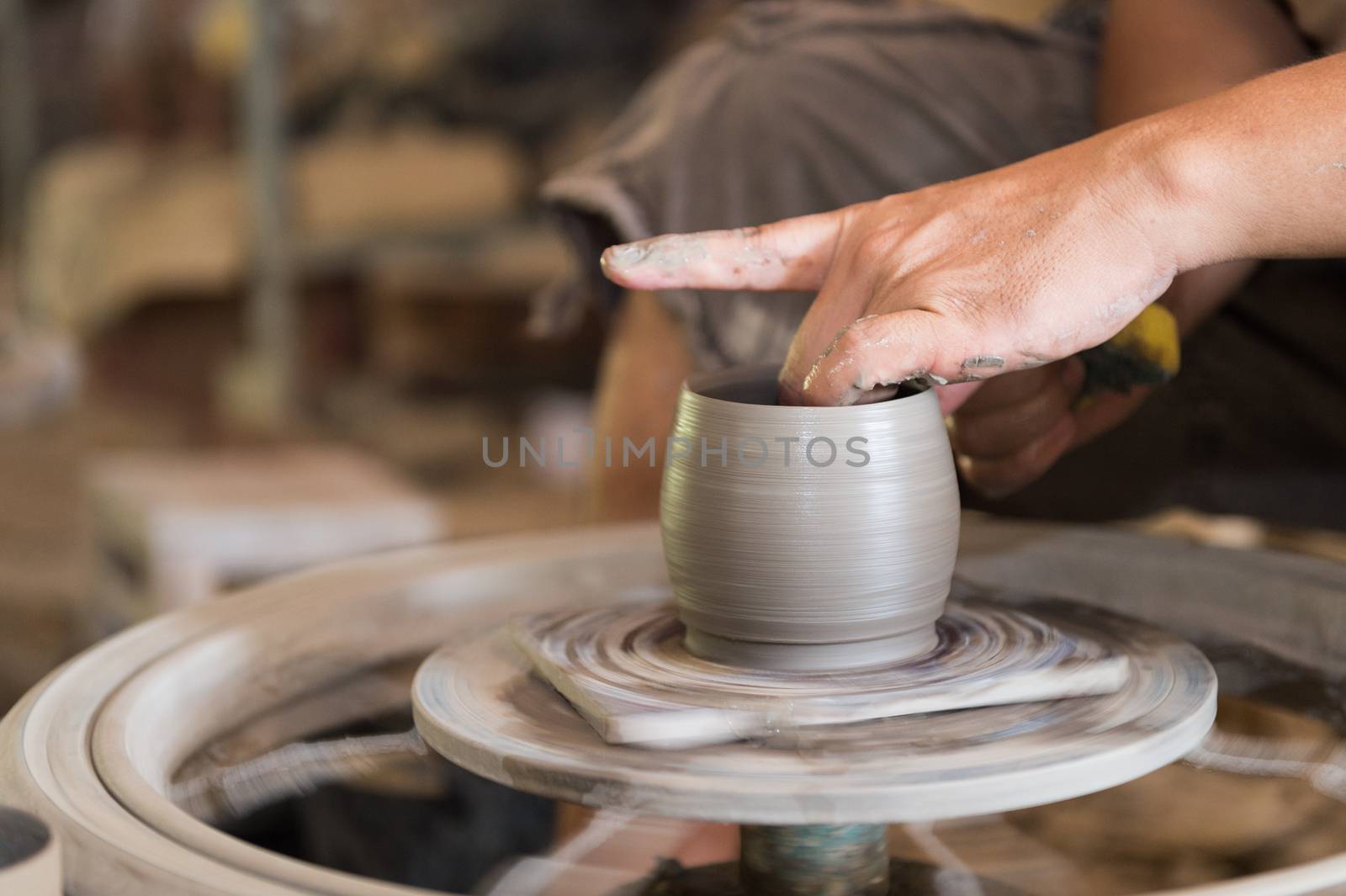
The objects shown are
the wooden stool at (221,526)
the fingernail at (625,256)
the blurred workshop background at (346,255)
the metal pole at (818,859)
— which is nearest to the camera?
the metal pole at (818,859)

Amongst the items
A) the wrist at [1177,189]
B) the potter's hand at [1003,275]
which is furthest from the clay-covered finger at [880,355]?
the wrist at [1177,189]

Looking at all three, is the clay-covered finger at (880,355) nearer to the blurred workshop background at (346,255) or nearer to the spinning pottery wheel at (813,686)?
the spinning pottery wheel at (813,686)

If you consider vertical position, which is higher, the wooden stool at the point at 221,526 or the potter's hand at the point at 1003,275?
the potter's hand at the point at 1003,275

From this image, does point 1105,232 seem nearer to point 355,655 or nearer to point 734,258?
point 734,258

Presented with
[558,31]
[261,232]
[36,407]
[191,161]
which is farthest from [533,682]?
[191,161]

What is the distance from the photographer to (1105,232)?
676mm

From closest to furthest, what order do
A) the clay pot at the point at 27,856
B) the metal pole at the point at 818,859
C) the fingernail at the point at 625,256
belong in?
the clay pot at the point at 27,856 < the metal pole at the point at 818,859 < the fingernail at the point at 625,256

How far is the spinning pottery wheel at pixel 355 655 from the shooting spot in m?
0.54

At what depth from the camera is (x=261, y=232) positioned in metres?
3.72

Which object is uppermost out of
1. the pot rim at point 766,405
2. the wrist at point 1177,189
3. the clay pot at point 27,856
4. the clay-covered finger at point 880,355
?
the wrist at point 1177,189

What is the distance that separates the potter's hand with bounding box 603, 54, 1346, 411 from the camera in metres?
0.66

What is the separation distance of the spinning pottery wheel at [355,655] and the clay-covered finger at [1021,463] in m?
0.06

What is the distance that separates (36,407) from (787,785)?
1.78m

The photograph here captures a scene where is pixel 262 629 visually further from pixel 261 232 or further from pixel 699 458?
pixel 261 232
